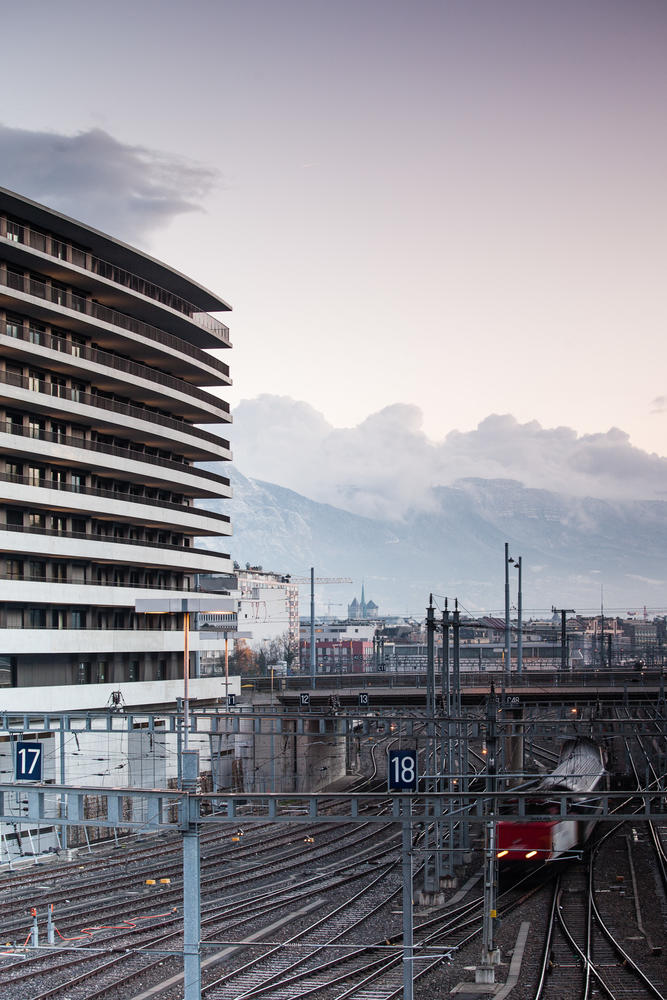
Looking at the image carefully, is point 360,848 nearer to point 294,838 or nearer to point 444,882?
point 294,838

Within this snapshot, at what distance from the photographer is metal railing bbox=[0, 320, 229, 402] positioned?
6412 centimetres

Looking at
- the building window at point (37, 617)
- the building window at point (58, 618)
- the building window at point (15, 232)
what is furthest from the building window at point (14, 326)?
the building window at point (58, 618)

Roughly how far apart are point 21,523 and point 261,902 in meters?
34.7

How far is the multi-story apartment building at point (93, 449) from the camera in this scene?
63250 millimetres

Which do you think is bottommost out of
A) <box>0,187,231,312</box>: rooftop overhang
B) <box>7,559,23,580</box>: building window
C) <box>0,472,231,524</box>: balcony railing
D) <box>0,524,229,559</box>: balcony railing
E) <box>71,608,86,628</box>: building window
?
<box>71,608,86,628</box>: building window

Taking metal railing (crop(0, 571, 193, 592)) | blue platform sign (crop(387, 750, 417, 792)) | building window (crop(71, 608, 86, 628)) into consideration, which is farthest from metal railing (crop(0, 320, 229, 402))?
blue platform sign (crop(387, 750, 417, 792))

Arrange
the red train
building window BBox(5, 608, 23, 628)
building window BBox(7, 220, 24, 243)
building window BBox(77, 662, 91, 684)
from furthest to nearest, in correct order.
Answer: building window BBox(77, 662, 91, 684) → building window BBox(7, 220, 24, 243) → building window BBox(5, 608, 23, 628) → the red train

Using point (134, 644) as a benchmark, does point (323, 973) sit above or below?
below

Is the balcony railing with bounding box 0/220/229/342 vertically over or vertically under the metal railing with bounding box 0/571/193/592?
over

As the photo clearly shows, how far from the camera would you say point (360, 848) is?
168ft

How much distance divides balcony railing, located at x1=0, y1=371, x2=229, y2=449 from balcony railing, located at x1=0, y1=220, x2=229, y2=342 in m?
7.75

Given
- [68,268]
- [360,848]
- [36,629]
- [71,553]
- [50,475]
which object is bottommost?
[360,848]

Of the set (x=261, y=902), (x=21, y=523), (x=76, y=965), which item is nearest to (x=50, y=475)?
(x=21, y=523)

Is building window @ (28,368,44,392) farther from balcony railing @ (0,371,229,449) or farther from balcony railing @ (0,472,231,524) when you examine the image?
balcony railing @ (0,472,231,524)
